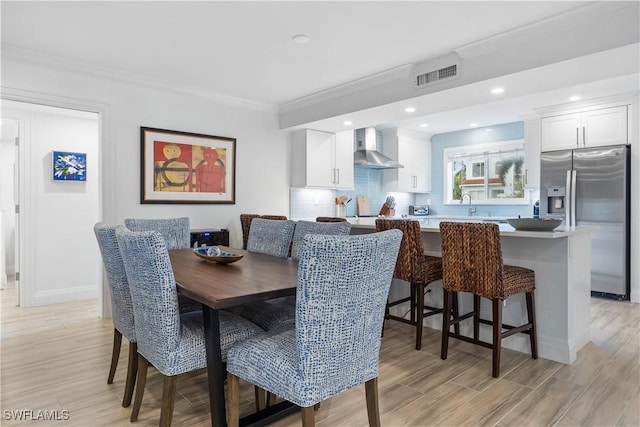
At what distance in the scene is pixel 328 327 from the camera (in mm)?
1393

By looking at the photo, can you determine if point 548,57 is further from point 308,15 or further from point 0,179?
point 0,179

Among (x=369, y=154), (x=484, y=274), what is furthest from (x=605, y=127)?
(x=484, y=274)

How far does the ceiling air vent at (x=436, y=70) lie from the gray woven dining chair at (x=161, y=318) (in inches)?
113

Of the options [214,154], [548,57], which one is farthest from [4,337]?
[548,57]

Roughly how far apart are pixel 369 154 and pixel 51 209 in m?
4.26

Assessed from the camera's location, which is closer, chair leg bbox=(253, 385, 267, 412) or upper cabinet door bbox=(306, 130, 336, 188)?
chair leg bbox=(253, 385, 267, 412)

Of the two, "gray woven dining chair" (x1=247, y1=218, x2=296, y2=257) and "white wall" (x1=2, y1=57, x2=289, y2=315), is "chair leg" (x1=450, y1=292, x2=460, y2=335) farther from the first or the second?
"white wall" (x1=2, y1=57, x2=289, y2=315)

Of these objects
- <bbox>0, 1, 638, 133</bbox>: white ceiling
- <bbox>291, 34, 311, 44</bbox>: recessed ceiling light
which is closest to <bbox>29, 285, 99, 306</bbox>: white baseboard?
<bbox>0, 1, 638, 133</bbox>: white ceiling

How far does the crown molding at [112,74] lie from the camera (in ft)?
11.0

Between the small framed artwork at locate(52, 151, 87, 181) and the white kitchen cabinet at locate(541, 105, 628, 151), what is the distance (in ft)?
19.4

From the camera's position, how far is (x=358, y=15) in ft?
8.87

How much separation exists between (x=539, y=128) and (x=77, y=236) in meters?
6.19

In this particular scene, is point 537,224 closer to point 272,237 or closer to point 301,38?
point 272,237

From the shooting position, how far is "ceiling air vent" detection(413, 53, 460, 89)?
3.39 m
